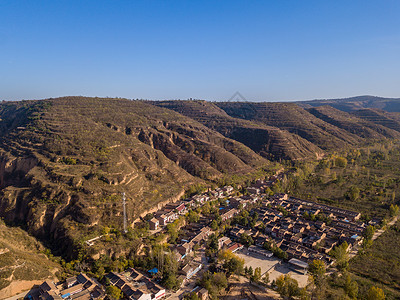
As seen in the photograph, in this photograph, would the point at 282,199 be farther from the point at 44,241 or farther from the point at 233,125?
the point at 233,125

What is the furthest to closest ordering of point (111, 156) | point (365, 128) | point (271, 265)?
1. point (365, 128)
2. point (111, 156)
3. point (271, 265)

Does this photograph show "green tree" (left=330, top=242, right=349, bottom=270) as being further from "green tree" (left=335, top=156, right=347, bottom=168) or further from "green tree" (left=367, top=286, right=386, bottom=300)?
"green tree" (left=335, top=156, right=347, bottom=168)

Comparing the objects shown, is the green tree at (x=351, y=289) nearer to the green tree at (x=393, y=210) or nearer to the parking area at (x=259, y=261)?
the parking area at (x=259, y=261)

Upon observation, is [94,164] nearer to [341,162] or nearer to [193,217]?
[193,217]

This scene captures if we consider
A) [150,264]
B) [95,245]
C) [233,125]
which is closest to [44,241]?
[95,245]

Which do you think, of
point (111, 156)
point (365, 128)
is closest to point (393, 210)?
point (111, 156)

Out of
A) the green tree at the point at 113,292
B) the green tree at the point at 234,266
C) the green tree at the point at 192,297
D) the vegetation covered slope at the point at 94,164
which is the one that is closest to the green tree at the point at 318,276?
the green tree at the point at 234,266
